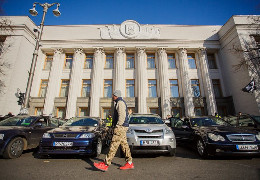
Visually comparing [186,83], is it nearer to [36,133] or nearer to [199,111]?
[199,111]

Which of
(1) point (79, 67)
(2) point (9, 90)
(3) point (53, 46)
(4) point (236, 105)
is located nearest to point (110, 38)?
(1) point (79, 67)

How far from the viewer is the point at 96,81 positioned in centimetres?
1658

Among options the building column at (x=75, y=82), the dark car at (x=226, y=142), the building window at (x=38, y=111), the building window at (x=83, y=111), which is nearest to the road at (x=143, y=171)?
the dark car at (x=226, y=142)

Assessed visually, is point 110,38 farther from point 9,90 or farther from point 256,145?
point 256,145

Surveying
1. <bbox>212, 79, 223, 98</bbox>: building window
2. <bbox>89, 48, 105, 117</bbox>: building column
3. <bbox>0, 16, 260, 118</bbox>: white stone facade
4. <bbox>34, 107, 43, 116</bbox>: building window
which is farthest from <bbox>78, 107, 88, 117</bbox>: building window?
<bbox>212, 79, 223, 98</bbox>: building window

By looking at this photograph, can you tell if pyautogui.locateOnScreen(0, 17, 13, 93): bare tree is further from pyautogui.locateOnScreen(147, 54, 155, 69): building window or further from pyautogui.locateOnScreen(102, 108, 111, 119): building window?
pyautogui.locateOnScreen(147, 54, 155, 69): building window

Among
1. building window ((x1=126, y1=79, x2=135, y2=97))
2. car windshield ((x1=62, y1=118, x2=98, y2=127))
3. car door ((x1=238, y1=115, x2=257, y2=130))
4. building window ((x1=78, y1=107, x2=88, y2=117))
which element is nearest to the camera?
car door ((x1=238, y1=115, x2=257, y2=130))

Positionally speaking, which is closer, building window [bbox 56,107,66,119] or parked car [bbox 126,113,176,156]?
parked car [bbox 126,113,176,156]

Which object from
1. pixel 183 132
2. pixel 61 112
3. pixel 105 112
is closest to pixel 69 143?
pixel 183 132

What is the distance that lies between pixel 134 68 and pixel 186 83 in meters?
6.96

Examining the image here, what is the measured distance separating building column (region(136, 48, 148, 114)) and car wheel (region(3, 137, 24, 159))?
1188cm

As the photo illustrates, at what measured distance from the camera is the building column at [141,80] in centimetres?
1562

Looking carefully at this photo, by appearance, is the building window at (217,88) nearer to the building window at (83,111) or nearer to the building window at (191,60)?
the building window at (191,60)

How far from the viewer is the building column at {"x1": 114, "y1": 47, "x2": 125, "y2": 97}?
1642 centimetres
